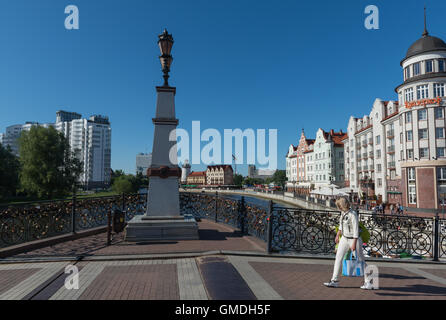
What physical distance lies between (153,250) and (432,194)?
33.0m

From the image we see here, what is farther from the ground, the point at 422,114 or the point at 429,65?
the point at 429,65

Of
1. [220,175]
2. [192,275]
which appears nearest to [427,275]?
[192,275]

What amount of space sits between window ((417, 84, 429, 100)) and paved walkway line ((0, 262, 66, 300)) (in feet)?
124

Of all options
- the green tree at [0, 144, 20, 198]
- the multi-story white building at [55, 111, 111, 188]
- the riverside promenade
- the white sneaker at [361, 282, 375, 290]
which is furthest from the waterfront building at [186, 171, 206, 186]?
the white sneaker at [361, 282, 375, 290]

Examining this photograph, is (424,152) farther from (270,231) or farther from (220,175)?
(220,175)

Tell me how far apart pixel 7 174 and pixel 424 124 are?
197ft

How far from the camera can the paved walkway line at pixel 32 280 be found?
14.3 feet

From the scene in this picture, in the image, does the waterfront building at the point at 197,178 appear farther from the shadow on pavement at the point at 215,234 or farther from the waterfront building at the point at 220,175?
the shadow on pavement at the point at 215,234

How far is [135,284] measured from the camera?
4.79 m

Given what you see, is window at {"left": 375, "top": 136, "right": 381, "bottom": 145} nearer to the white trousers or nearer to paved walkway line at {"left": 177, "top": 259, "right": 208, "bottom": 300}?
the white trousers

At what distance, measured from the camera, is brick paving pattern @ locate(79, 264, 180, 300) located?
429 cm

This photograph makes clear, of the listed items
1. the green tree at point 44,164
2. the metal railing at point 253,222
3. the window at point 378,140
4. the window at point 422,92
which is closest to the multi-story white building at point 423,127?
the window at point 422,92

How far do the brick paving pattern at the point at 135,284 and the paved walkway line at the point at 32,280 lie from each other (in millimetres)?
1082

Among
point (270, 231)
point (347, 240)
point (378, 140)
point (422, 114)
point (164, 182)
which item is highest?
point (422, 114)
